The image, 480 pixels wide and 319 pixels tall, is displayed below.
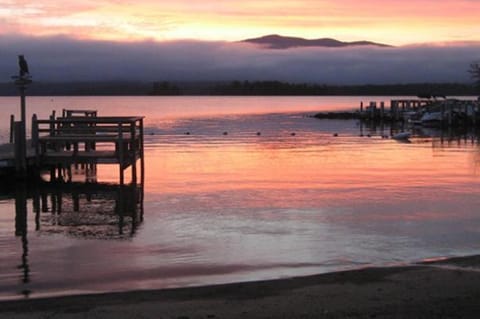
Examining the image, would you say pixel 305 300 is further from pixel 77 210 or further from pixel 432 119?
pixel 432 119

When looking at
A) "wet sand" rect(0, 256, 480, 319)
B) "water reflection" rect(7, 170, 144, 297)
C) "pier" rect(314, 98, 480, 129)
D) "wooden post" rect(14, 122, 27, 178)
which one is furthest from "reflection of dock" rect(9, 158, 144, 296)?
"pier" rect(314, 98, 480, 129)

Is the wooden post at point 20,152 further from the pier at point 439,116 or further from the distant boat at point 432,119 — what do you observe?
the distant boat at point 432,119

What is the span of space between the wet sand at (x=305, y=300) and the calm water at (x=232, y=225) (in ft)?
2.18

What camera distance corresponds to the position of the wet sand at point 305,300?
25.8ft

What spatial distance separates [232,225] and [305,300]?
5.80m

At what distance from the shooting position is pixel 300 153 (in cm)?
3306

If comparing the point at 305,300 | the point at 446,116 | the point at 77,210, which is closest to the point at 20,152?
the point at 77,210

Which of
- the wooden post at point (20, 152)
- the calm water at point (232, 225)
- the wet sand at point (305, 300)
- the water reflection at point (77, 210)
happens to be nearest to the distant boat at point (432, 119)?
the calm water at point (232, 225)

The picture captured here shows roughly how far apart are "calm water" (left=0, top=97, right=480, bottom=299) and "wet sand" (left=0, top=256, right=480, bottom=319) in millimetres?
664

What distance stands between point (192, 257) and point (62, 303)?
10.5 feet

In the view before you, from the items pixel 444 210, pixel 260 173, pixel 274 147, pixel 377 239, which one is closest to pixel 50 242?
pixel 377 239

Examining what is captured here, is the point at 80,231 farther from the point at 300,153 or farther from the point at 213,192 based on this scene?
the point at 300,153

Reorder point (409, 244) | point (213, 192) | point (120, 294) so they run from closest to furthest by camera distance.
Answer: point (120, 294), point (409, 244), point (213, 192)

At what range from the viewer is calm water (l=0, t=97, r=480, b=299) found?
1059cm
